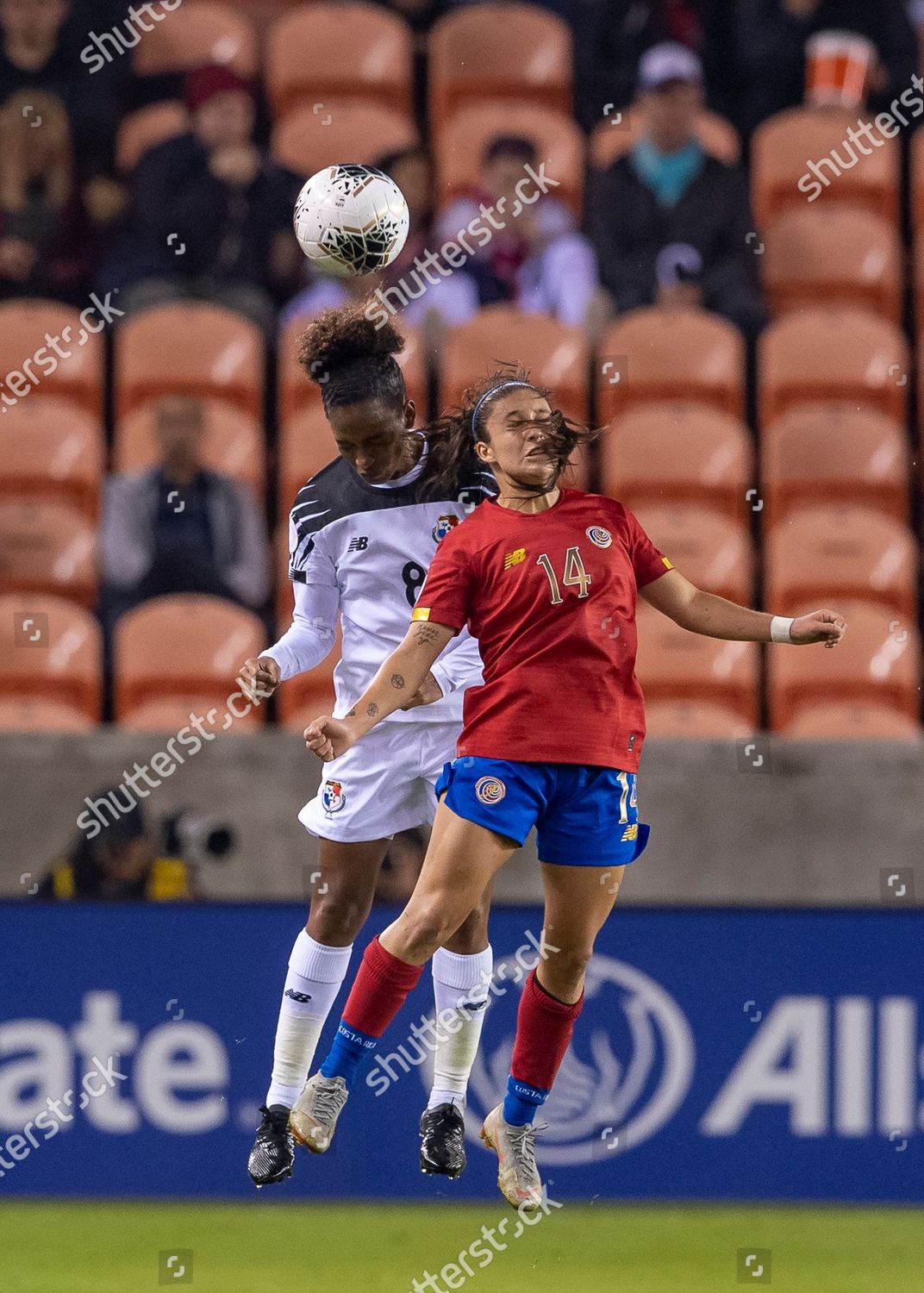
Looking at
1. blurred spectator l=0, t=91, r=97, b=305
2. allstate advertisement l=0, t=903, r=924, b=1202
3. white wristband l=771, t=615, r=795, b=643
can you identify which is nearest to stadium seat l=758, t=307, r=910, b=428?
allstate advertisement l=0, t=903, r=924, b=1202

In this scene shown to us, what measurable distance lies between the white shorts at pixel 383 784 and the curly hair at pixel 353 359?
94 centimetres

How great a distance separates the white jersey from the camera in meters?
5.85

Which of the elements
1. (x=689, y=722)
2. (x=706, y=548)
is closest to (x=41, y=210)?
(x=706, y=548)

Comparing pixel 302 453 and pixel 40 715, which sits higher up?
pixel 302 453

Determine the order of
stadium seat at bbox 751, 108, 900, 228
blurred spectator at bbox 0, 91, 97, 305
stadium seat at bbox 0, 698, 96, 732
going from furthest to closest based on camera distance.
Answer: stadium seat at bbox 751, 108, 900, 228
blurred spectator at bbox 0, 91, 97, 305
stadium seat at bbox 0, 698, 96, 732

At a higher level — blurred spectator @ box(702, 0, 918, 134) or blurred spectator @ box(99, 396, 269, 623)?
blurred spectator @ box(702, 0, 918, 134)

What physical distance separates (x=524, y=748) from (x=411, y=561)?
779 mm

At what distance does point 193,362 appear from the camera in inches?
397

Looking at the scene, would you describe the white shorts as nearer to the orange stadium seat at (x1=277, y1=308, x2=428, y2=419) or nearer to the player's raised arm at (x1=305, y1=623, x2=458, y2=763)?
the player's raised arm at (x1=305, y1=623, x2=458, y2=763)

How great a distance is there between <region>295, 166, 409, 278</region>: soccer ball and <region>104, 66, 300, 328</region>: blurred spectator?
4.49 metres

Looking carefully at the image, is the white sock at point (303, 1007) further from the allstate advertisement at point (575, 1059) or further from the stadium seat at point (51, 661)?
the stadium seat at point (51, 661)

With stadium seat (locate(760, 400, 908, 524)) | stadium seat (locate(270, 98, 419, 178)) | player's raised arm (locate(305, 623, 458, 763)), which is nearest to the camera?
player's raised arm (locate(305, 623, 458, 763))

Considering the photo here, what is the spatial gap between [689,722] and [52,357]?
364 centimetres

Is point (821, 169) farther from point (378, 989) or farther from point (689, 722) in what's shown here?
point (378, 989)
